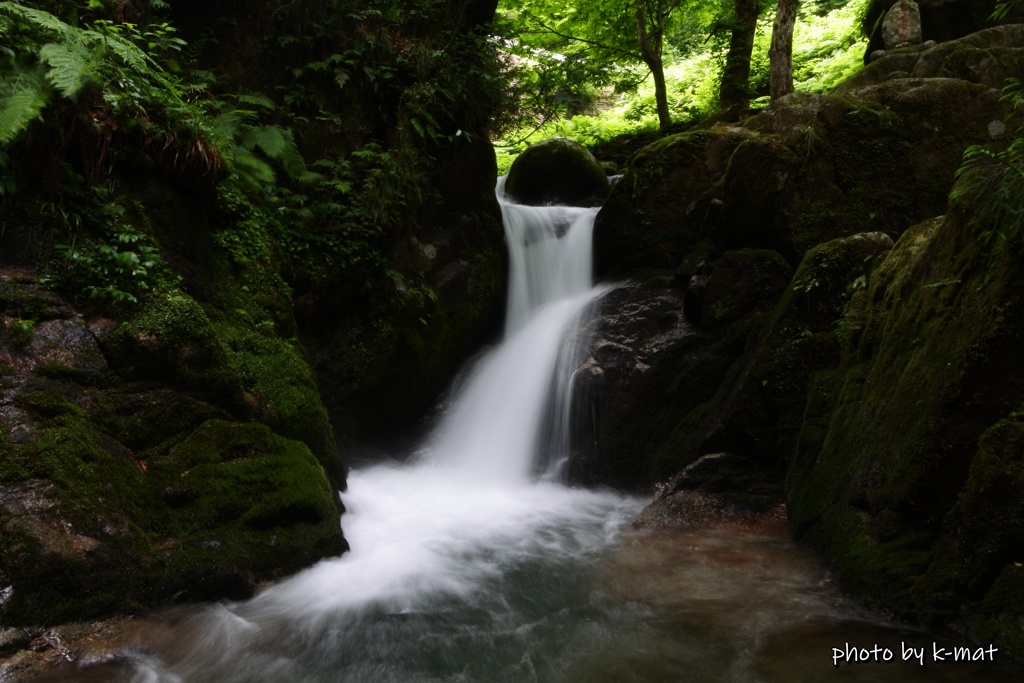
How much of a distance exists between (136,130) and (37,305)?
1.72 meters

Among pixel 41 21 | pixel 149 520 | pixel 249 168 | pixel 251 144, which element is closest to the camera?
pixel 149 520

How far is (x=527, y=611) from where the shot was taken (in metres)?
4.08

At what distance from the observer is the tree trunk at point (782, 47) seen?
962 centimetres

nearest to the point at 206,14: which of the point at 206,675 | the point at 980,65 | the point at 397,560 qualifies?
the point at 397,560

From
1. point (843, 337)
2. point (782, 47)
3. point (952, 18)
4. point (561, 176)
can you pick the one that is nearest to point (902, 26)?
point (952, 18)

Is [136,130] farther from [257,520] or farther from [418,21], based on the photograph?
[418,21]

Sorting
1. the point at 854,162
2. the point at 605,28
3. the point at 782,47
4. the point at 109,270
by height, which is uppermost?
the point at 605,28

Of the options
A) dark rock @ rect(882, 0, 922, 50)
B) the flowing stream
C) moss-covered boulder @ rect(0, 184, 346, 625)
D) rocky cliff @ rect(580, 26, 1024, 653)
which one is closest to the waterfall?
rocky cliff @ rect(580, 26, 1024, 653)

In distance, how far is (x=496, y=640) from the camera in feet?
12.2

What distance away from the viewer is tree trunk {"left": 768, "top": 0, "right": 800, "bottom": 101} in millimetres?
9617

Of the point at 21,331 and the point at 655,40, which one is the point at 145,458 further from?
the point at 655,40

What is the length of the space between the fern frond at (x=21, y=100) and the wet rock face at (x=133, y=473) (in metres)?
0.98

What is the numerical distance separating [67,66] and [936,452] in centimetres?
583

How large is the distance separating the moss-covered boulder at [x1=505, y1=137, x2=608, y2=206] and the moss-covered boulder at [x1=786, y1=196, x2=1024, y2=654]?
24.7 ft
